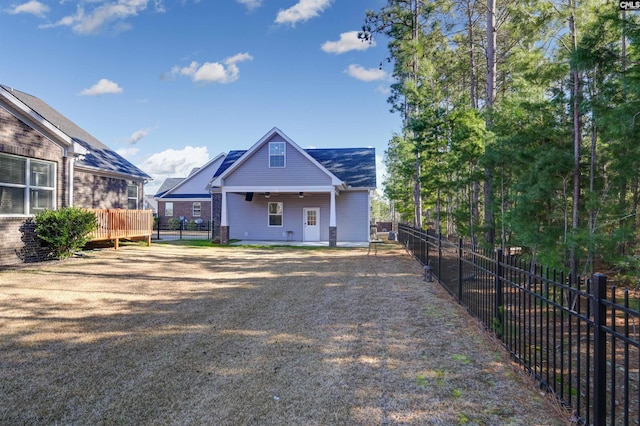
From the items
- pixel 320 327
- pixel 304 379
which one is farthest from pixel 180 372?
pixel 320 327

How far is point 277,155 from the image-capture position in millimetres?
19641

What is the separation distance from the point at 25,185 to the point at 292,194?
1277 cm

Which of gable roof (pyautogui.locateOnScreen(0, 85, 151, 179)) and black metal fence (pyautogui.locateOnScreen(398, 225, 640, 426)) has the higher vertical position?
gable roof (pyautogui.locateOnScreen(0, 85, 151, 179))

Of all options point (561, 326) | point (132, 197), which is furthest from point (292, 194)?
point (561, 326)

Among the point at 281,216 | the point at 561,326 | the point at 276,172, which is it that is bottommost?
the point at 561,326

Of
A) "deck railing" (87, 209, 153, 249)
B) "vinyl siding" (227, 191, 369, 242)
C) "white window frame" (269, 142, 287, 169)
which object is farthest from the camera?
"vinyl siding" (227, 191, 369, 242)

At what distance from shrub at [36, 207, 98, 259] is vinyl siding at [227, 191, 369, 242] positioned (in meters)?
10.4

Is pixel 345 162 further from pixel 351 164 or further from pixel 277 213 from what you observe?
pixel 277 213

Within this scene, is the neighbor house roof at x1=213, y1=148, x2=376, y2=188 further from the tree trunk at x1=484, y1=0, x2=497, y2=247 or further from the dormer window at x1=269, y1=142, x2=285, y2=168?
the tree trunk at x1=484, y1=0, x2=497, y2=247

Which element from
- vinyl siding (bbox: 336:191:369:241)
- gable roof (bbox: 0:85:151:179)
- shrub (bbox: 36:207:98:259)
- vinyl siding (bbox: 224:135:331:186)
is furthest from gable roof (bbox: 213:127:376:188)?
shrub (bbox: 36:207:98:259)

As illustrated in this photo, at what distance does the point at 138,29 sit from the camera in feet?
68.5

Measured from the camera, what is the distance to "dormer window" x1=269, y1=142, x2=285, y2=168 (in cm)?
1961

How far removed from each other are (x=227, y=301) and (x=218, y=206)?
1718cm

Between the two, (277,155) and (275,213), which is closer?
(277,155)
